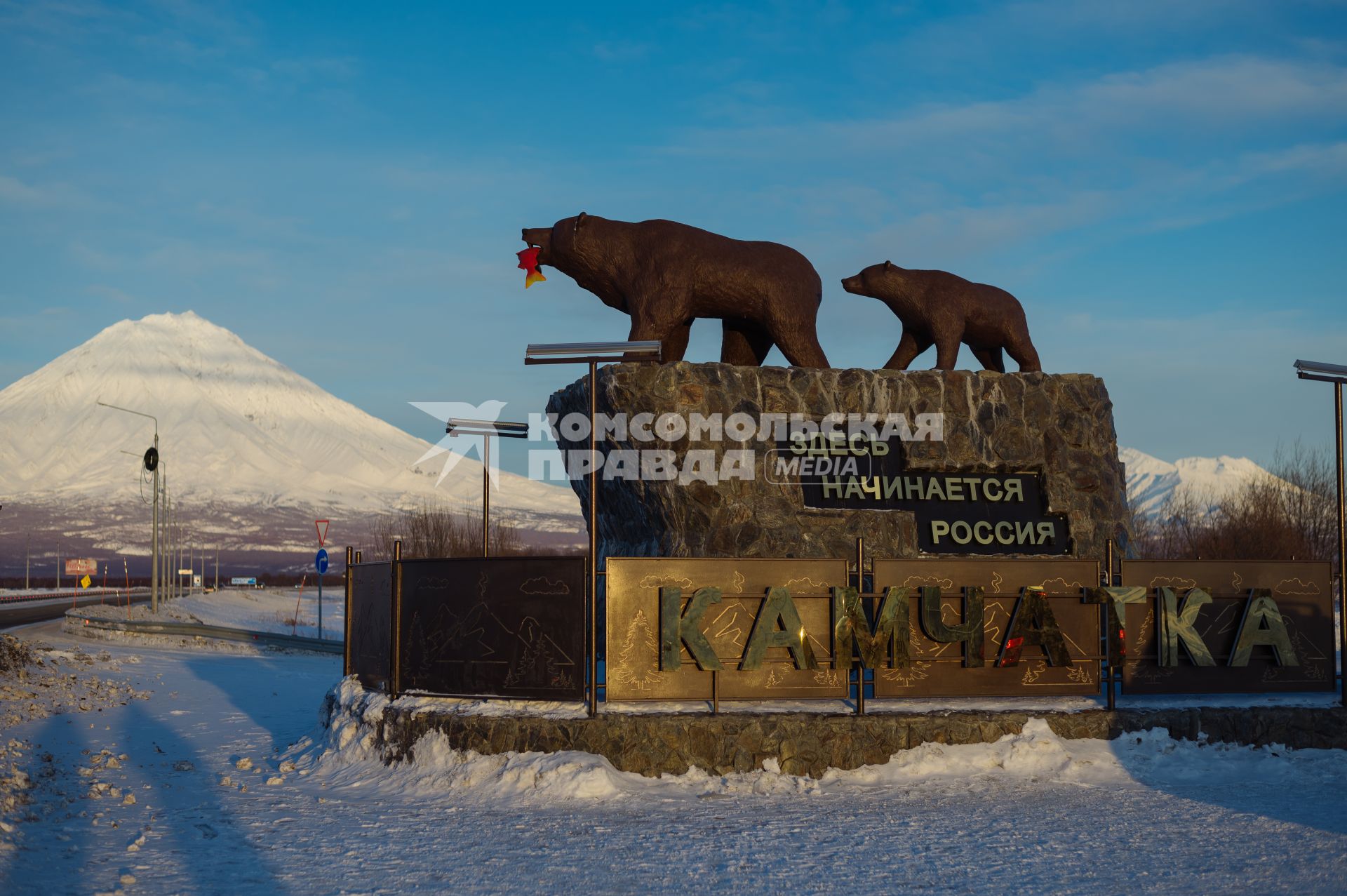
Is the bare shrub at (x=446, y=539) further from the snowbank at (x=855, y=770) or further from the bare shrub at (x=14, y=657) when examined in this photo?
the snowbank at (x=855, y=770)

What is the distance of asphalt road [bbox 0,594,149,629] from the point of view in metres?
37.3

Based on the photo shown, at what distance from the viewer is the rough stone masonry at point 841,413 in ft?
44.6

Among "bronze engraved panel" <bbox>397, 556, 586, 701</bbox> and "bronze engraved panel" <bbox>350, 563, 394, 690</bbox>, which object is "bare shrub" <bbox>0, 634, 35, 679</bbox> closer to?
"bronze engraved panel" <bbox>350, 563, 394, 690</bbox>

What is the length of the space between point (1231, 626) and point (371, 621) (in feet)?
27.2

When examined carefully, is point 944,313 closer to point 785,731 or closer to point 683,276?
point 683,276

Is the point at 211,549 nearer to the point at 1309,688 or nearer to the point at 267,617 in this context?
the point at 267,617

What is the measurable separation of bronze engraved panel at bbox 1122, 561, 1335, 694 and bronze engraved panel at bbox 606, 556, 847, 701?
296 cm

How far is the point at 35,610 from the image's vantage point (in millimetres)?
45094

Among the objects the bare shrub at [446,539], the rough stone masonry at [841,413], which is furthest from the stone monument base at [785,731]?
the bare shrub at [446,539]

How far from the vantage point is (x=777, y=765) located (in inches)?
389

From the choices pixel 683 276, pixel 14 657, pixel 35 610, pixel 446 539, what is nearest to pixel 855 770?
pixel 683 276

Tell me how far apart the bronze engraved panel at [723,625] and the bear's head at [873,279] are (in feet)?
19.1

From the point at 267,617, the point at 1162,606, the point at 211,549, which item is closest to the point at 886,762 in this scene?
the point at 1162,606

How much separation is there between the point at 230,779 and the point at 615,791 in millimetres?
3430
